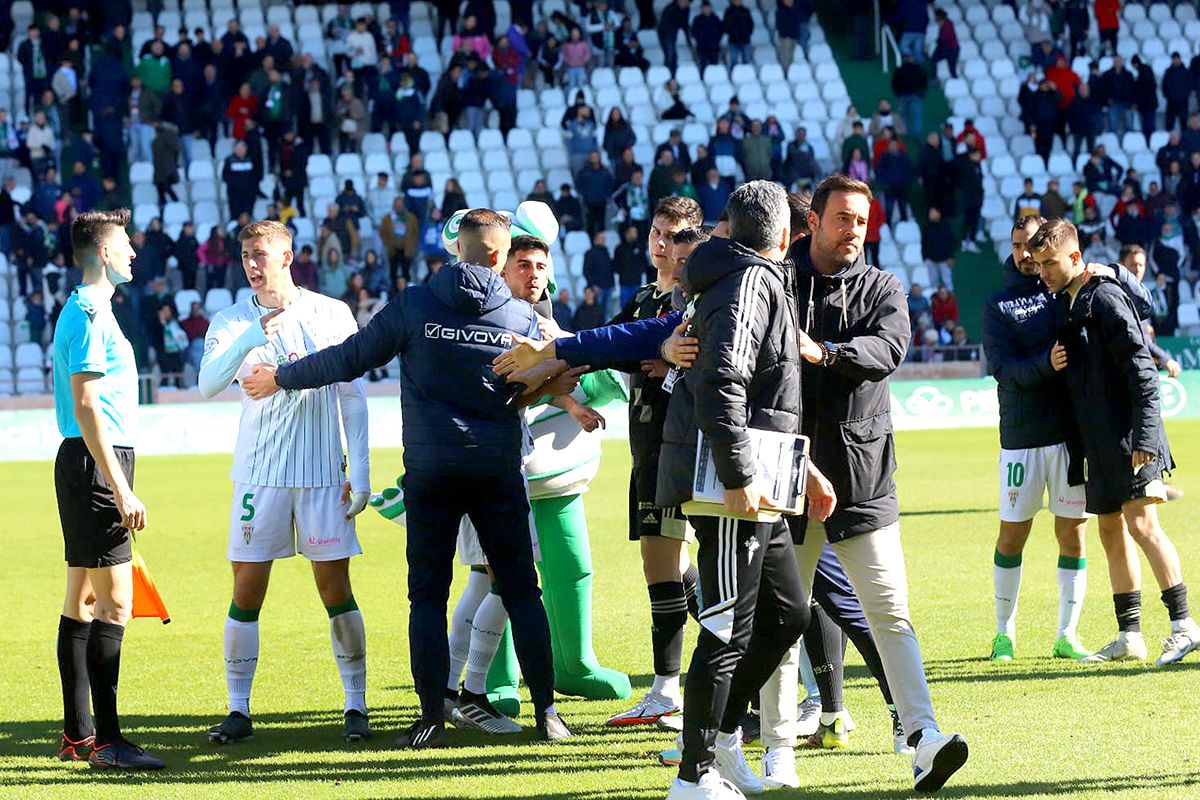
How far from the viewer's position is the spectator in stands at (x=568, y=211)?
85.7 feet

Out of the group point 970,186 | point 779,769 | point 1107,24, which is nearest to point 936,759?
point 779,769

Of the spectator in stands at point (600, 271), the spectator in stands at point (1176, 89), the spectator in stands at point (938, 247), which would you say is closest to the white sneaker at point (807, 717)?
the spectator in stands at point (600, 271)

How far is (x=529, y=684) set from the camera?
6.37m

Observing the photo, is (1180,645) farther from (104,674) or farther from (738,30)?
(738,30)

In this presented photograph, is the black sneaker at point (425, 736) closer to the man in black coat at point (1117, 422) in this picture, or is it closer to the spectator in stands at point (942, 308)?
the man in black coat at point (1117, 422)

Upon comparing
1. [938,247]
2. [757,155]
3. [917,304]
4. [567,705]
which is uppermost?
[757,155]

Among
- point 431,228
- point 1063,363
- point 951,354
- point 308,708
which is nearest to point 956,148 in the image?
point 951,354

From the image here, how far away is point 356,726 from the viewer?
21.4 feet

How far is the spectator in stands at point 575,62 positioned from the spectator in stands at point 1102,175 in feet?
30.5

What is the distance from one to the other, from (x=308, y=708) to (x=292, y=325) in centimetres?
175

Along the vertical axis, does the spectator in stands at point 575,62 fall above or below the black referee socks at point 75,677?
above

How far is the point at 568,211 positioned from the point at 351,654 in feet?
65.5

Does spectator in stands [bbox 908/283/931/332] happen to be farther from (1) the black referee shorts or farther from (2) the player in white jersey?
(1) the black referee shorts

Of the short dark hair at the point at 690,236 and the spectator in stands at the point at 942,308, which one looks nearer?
the short dark hair at the point at 690,236
